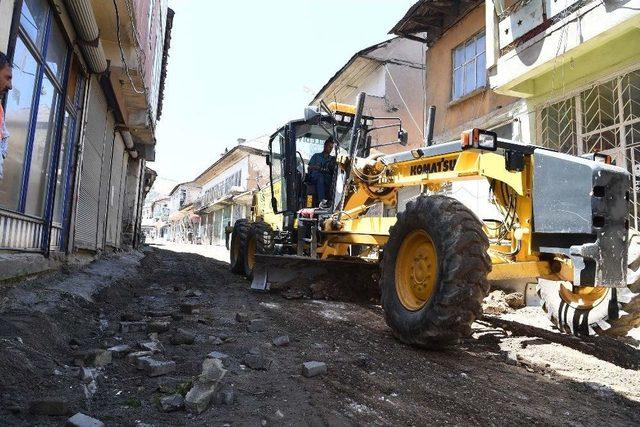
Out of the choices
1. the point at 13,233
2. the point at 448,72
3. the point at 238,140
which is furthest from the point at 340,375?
the point at 238,140

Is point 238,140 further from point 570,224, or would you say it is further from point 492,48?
point 570,224

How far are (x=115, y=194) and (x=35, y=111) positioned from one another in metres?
7.98

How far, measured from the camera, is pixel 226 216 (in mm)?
40562

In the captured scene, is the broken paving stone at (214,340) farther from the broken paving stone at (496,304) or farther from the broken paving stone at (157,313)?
the broken paving stone at (496,304)

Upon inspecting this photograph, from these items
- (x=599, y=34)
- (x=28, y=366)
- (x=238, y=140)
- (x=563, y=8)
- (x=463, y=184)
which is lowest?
(x=28, y=366)

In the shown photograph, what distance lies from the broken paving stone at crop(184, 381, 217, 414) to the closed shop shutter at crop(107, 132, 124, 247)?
9.94m

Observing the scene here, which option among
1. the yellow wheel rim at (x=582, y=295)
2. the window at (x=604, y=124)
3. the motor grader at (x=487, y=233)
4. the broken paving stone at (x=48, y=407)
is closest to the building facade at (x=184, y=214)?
the window at (x=604, y=124)

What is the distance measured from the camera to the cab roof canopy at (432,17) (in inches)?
482

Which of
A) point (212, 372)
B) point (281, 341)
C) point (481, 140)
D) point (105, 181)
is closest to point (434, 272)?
point (481, 140)

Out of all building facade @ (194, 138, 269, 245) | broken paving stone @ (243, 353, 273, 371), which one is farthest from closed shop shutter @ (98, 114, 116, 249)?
building facade @ (194, 138, 269, 245)

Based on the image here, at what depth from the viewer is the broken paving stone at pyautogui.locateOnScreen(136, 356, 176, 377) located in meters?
2.86

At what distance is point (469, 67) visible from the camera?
38.3ft

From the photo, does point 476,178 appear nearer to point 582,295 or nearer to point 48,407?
point 582,295

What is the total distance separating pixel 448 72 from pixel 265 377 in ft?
37.6
